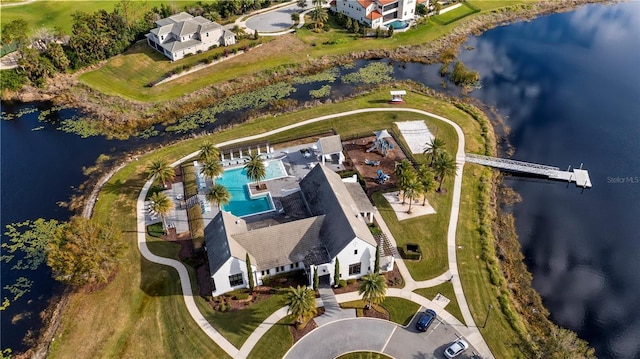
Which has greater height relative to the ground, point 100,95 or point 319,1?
point 319,1

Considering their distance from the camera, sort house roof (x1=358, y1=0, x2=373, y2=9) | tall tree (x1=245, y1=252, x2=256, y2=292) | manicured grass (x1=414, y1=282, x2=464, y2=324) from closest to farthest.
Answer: tall tree (x1=245, y1=252, x2=256, y2=292) → manicured grass (x1=414, y1=282, x2=464, y2=324) → house roof (x1=358, y1=0, x2=373, y2=9)

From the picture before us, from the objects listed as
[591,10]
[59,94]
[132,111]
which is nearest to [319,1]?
[132,111]

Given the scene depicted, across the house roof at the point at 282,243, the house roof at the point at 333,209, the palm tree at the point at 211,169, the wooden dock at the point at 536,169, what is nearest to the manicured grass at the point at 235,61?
the palm tree at the point at 211,169

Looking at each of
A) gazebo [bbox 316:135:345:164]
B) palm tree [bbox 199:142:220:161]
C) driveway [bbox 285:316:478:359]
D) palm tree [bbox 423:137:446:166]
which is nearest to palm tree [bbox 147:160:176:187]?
palm tree [bbox 199:142:220:161]

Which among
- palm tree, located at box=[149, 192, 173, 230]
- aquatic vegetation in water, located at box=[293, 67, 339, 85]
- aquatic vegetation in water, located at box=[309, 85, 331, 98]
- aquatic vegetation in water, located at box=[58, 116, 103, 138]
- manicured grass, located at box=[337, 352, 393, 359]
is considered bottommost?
manicured grass, located at box=[337, 352, 393, 359]

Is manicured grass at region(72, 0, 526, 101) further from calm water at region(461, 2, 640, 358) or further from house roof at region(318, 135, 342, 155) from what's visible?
house roof at region(318, 135, 342, 155)

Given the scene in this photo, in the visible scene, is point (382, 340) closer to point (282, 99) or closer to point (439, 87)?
point (282, 99)
